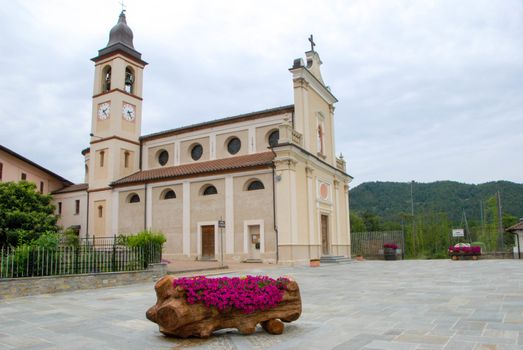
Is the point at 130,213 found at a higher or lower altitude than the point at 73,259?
higher

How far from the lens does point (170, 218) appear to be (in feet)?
89.6

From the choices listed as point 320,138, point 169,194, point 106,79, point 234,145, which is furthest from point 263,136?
point 106,79

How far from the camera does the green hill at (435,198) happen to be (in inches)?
2099

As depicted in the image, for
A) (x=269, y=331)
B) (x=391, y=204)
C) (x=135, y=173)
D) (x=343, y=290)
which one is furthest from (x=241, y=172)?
(x=391, y=204)

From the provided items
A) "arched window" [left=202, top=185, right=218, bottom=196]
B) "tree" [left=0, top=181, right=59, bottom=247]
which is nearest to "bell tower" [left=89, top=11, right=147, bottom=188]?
"arched window" [left=202, top=185, right=218, bottom=196]

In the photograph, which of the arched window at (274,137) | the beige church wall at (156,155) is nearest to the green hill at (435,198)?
the arched window at (274,137)

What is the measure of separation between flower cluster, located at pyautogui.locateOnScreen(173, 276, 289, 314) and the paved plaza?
46cm

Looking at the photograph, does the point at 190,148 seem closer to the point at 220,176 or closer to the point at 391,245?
the point at 220,176

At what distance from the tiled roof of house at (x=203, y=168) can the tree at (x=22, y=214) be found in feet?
26.2

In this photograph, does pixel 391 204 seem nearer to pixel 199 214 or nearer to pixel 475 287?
pixel 199 214

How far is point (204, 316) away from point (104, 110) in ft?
91.1

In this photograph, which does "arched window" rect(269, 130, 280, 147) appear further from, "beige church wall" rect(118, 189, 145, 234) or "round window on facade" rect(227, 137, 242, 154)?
"beige church wall" rect(118, 189, 145, 234)

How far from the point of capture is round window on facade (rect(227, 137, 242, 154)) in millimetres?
27861

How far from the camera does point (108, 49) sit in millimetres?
30953
